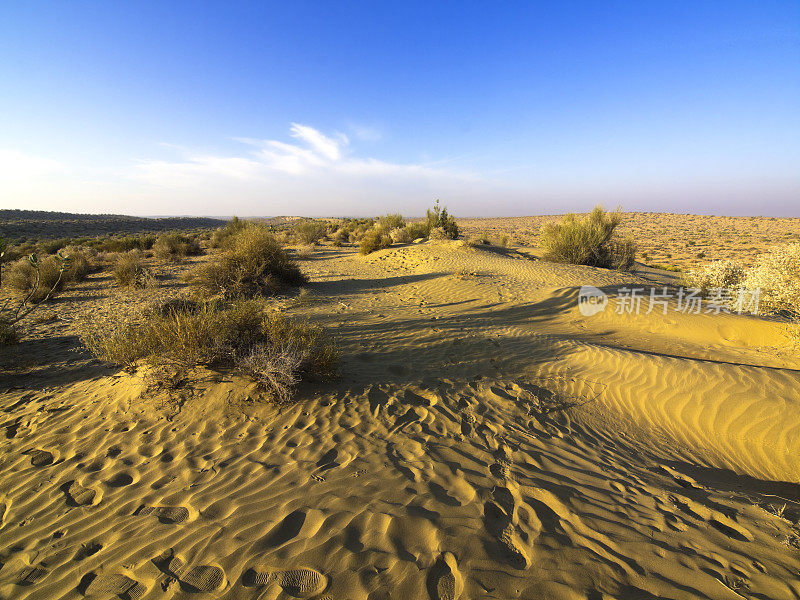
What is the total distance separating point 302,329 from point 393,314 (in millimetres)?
3740

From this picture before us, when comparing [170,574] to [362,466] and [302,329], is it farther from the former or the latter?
[302,329]

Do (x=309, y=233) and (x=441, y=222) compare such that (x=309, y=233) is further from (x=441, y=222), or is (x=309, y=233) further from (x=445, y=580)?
(x=445, y=580)

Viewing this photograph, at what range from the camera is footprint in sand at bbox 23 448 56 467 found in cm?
312

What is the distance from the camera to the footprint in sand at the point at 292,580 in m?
1.89

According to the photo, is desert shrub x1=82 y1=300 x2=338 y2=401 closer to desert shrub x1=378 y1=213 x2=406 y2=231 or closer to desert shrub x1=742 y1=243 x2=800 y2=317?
desert shrub x1=742 y1=243 x2=800 y2=317

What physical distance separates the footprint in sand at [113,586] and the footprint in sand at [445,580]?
65.0 inches

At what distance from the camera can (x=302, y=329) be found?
14.6 ft

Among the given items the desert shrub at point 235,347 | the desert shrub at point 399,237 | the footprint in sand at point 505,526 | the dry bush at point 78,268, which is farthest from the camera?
the desert shrub at point 399,237

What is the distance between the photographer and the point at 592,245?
15.2m

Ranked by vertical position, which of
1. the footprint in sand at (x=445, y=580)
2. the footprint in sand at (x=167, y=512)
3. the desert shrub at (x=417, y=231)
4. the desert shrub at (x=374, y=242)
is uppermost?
the desert shrub at (x=417, y=231)

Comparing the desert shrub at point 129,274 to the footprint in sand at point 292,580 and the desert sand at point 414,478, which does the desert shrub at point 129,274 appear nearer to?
the desert sand at point 414,478

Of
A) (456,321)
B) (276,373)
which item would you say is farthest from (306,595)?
(456,321)

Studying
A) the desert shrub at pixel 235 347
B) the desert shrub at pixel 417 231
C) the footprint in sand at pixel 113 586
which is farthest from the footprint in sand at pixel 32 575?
the desert shrub at pixel 417 231

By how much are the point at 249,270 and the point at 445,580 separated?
9378 mm
